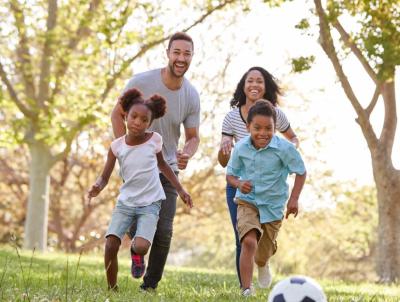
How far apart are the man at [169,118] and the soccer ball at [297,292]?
2960mm

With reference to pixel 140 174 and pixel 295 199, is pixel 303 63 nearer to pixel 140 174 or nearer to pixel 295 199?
pixel 295 199

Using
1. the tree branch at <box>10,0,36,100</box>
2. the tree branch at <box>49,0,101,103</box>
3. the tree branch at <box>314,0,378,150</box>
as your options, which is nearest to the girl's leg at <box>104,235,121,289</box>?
the tree branch at <box>314,0,378,150</box>

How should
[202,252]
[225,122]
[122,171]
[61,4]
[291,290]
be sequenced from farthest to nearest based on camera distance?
[202,252]
[61,4]
[225,122]
[122,171]
[291,290]

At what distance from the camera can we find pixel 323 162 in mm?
30047

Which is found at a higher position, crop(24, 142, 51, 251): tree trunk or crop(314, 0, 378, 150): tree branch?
crop(314, 0, 378, 150): tree branch

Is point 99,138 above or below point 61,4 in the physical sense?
below

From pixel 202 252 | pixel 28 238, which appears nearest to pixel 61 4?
pixel 28 238

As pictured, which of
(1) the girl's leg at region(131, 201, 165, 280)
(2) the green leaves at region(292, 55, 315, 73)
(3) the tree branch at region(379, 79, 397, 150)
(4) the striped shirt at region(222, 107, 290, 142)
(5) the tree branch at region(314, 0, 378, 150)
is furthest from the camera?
(3) the tree branch at region(379, 79, 397, 150)

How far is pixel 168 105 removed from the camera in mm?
7559

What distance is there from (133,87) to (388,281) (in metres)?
10.9

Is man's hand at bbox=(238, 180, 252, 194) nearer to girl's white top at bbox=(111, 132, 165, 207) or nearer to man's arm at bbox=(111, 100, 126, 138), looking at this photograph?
girl's white top at bbox=(111, 132, 165, 207)

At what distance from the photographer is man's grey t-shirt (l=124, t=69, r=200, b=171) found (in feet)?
24.8

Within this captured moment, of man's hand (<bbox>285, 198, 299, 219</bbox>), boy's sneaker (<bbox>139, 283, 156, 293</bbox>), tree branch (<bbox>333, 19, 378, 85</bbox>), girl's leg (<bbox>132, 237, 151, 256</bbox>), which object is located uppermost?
tree branch (<bbox>333, 19, 378, 85</bbox>)

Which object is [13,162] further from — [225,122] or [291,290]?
[291,290]
